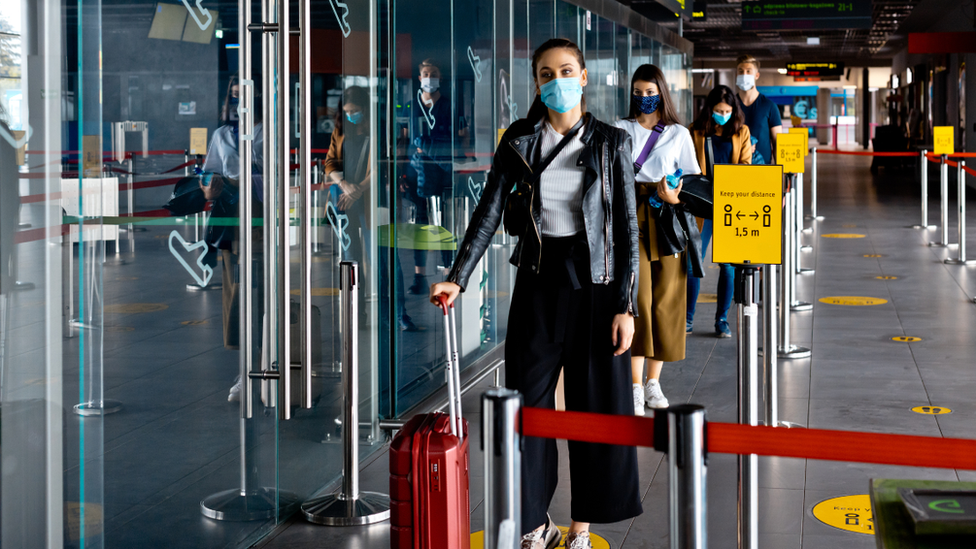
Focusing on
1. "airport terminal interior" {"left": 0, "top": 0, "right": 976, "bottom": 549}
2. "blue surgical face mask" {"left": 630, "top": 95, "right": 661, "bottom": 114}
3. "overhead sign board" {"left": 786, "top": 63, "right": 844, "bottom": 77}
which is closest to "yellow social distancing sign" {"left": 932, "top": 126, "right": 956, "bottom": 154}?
"airport terminal interior" {"left": 0, "top": 0, "right": 976, "bottom": 549}

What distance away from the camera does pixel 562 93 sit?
3275mm

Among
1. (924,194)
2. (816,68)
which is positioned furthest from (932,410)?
(816,68)

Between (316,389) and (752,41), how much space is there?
3734 cm

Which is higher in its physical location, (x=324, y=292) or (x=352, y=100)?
(x=352, y=100)

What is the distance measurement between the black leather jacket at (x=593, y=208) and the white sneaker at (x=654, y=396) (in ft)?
7.58

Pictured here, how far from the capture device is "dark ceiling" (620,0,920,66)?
26.7 meters

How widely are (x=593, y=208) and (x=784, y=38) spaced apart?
36829 millimetres

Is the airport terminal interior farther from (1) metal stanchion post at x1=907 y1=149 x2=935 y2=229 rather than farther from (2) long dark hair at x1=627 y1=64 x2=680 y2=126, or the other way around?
(1) metal stanchion post at x1=907 y1=149 x2=935 y2=229

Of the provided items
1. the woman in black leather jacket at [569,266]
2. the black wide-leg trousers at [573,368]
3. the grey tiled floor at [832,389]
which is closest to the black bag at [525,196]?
the woman in black leather jacket at [569,266]

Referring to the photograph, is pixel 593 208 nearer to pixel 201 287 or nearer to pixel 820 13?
pixel 201 287

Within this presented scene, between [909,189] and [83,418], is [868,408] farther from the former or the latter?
[909,189]

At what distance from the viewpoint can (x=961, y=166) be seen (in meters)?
10.9

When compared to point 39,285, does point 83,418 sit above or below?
below

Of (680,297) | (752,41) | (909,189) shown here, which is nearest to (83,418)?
(680,297)
